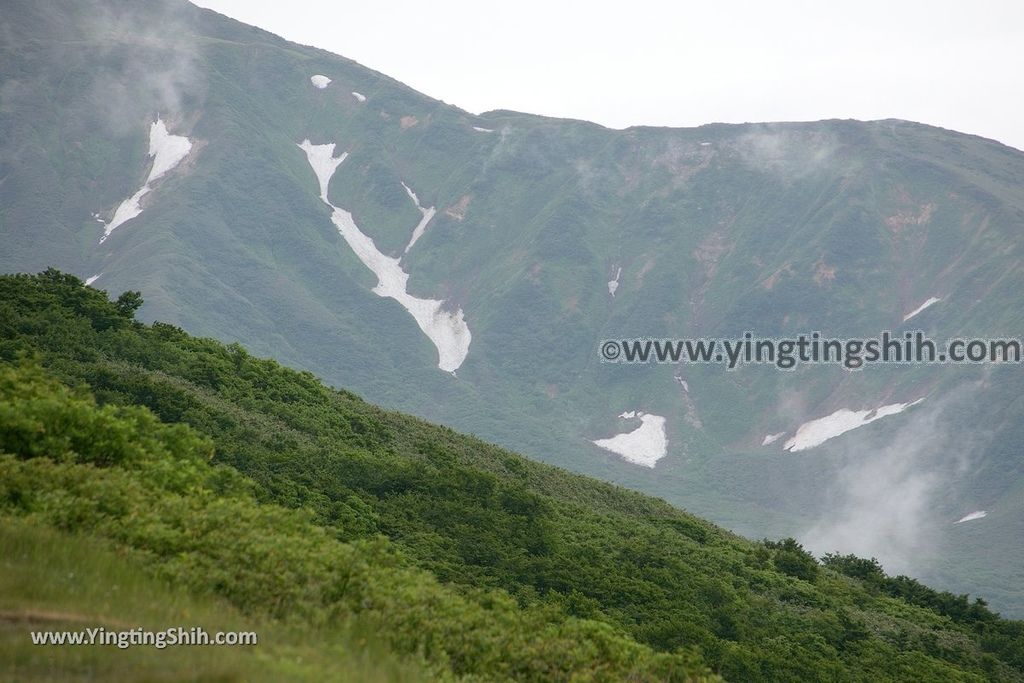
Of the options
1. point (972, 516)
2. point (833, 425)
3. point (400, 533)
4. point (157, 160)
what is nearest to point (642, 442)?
point (833, 425)

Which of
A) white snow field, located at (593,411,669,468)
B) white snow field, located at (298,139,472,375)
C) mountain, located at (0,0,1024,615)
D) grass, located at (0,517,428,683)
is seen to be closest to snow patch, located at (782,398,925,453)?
mountain, located at (0,0,1024,615)

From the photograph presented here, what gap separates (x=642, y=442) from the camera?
15612cm

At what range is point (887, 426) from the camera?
142m

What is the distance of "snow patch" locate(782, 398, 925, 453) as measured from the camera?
486 ft

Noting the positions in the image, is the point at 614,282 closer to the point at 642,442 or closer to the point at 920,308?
the point at 642,442

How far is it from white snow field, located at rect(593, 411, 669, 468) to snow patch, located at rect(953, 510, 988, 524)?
42.6m

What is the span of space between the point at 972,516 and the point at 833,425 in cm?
3021

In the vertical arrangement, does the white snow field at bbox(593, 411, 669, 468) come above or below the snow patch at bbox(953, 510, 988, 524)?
above

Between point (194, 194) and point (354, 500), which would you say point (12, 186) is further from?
point (354, 500)

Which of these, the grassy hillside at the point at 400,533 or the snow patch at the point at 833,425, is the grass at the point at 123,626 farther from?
the snow patch at the point at 833,425
